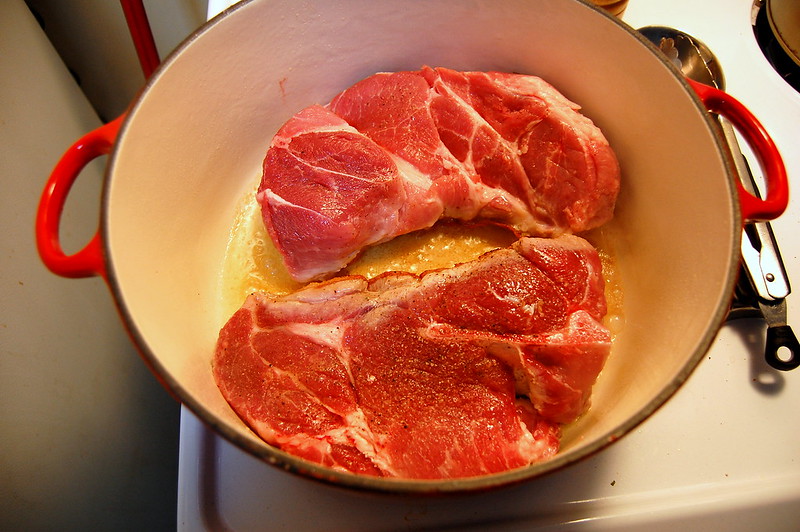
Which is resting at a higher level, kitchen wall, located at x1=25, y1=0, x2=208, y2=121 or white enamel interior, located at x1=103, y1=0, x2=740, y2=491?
kitchen wall, located at x1=25, y1=0, x2=208, y2=121

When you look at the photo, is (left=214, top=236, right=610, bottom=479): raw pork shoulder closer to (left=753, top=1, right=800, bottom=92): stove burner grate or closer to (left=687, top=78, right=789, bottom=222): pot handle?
(left=687, top=78, right=789, bottom=222): pot handle

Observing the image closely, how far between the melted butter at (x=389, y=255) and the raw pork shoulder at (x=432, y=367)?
10.2 inches

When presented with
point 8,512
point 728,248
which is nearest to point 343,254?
point 728,248

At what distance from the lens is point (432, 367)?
1.36 meters

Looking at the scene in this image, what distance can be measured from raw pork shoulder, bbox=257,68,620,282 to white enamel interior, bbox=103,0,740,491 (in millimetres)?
123

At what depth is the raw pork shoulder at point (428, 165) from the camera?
64.2 inches

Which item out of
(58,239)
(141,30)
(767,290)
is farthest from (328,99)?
(767,290)

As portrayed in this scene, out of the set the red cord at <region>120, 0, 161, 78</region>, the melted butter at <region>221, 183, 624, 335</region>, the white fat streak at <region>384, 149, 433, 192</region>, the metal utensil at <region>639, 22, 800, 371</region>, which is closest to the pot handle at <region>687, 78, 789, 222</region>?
the metal utensil at <region>639, 22, 800, 371</region>

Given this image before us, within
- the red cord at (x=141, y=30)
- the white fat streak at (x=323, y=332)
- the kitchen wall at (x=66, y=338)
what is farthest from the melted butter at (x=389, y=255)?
the red cord at (x=141, y=30)

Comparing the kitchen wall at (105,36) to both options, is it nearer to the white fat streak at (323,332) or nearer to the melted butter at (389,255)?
the melted butter at (389,255)

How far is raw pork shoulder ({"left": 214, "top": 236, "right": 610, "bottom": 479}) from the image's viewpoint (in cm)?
129

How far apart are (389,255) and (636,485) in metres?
1.02

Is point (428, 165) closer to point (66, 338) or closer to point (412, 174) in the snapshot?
point (412, 174)

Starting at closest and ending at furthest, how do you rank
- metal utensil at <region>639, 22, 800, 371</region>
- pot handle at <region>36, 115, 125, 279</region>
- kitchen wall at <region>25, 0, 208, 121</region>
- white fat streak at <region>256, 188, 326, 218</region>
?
pot handle at <region>36, 115, 125, 279</region>, metal utensil at <region>639, 22, 800, 371</region>, white fat streak at <region>256, 188, 326, 218</region>, kitchen wall at <region>25, 0, 208, 121</region>
